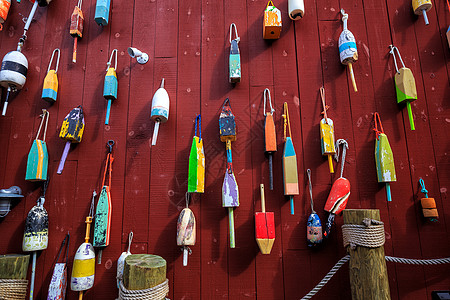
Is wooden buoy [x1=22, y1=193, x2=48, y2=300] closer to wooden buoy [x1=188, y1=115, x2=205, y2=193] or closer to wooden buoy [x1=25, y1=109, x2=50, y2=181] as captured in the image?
wooden buoy [x1=25, y1=109, x2=50, y2=181]

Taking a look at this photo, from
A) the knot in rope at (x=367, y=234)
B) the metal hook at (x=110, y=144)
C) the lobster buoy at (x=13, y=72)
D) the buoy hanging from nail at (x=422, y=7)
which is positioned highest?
the buoy hanging from nail at (x=422, y=7)

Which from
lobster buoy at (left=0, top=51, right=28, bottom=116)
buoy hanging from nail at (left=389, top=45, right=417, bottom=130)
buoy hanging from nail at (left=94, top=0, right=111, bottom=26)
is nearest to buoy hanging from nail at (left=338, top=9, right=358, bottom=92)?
buoy hanging from nail at (left=389, top=45, right=417, bottom=130)

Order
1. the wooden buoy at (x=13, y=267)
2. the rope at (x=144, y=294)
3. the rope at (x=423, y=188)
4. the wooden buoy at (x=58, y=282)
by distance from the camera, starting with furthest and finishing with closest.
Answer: the rope at (x=423, y=188), the wooden buoy at (x=58, y=282), the wooden buoy at (x=13, y=267), the rope at (x=144, y=294)

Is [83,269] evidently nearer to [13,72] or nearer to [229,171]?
[229,171]

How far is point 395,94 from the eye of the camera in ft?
6.04

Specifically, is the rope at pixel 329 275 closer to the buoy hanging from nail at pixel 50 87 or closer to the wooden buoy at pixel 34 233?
the wooden buoy at pixel 34 233

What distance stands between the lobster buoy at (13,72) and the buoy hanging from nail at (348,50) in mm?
2141

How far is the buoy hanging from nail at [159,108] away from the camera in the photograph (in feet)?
5.67

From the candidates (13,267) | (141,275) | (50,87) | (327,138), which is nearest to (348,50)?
(327,138)

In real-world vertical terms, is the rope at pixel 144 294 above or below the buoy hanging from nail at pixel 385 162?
below

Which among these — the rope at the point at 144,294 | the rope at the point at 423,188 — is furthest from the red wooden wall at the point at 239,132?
the rope at the point at 144,294

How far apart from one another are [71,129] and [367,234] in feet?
5.91

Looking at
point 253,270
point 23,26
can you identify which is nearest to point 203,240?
point 253,270

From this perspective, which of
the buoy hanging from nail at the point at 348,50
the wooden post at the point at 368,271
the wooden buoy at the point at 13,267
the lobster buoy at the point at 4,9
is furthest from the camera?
the lobster buoy at the point at 4,9
